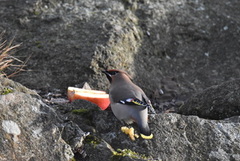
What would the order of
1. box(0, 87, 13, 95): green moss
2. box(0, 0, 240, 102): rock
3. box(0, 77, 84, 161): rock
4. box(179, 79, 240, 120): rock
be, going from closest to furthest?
1. box(0, 77, 84, 161): rock
2. box(0, 87, 13, 95): green moss
3. box(179, 79, 240, 120): rock
4. box(0, 0, 240, 102): rock

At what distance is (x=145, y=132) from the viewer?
364cm

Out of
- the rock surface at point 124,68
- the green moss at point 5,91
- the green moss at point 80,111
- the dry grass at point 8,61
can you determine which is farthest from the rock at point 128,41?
the green moss at point 5,91

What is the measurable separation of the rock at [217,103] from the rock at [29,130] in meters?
1.72

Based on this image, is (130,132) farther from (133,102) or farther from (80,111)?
(80,111)

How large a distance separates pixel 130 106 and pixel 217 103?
1226 mm

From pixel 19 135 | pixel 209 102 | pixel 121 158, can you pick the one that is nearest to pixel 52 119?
pixel 19 135

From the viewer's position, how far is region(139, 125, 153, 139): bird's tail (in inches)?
143

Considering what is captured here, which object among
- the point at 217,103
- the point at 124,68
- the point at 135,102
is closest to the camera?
the point at 135,102

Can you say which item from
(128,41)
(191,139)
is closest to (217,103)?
(191,139)

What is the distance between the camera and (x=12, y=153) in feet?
10.4

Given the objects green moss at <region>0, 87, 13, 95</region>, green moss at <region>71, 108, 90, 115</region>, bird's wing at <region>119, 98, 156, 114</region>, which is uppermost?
green moss at <region>0, 87, 13, 95</region>

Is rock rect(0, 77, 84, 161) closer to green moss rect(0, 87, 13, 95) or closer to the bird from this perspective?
green moss rect(0, 87, 13, 95)

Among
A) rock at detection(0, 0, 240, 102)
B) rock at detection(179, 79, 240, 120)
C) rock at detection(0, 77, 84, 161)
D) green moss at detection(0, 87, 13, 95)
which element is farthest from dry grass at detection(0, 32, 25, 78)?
rock at detection(179, 79, 240, 120)

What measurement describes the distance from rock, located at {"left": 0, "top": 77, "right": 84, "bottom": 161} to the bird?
1.54 ft
